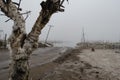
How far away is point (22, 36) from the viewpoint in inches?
291

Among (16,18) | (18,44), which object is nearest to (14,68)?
(18,44)

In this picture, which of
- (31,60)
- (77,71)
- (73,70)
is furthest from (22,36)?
(31,60)

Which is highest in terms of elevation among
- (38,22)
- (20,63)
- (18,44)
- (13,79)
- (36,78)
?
(38,22)

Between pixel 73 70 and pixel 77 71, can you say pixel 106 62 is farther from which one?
pixel 77 71

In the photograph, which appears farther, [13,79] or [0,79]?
[0,79]

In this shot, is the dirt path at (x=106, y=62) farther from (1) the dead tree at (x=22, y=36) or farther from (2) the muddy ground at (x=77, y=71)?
(1) the dead tree at (x=22, y=36)

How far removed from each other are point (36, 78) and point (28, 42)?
718cm

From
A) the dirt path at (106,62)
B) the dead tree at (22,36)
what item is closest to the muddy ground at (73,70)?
the dirt path at (106,62)

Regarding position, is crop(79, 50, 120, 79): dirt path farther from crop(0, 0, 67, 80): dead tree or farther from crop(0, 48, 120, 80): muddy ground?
crop(0, 0, 67, 80): dead tree

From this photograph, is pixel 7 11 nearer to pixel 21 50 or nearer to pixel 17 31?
pixel 17 31

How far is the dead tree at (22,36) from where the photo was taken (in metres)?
7.18

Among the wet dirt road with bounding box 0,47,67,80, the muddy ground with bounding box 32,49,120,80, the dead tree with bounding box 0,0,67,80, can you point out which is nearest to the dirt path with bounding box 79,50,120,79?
the muddy ground with bounding box 32,49,120,80

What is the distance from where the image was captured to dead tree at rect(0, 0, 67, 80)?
7180 millimetres

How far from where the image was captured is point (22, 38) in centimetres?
741
